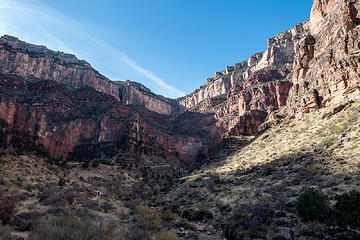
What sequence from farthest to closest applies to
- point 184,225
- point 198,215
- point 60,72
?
point 60,72, point 198,215, point 184,225

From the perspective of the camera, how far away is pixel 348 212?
32.2 ft

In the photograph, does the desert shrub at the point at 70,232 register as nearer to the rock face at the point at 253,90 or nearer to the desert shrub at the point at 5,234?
the desert shrub at the point at 5,234

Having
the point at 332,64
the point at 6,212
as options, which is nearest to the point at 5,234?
the point at 6,212

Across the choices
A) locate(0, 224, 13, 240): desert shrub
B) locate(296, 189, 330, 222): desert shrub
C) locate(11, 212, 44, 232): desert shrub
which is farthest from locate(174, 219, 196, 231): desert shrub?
locate(0, 224, 13, 240): desert shrub

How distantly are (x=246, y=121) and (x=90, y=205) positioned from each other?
55769 millimetres

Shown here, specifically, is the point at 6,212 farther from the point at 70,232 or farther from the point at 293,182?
the point at 293,182

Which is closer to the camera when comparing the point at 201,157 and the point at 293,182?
the point at 293,182

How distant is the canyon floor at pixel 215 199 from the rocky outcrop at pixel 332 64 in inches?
127

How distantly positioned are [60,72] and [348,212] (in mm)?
150927

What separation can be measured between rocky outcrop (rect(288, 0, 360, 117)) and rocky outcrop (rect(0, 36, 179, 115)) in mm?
115022

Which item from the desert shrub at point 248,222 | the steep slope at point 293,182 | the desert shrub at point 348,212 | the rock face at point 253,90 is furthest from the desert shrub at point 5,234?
the rock face at point 253,90

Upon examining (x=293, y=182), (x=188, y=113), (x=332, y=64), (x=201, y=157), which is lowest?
(x=293, y=182)

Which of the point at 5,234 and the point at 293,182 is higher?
the point at 293,182

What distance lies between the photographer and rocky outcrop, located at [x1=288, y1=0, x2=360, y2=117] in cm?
3197
